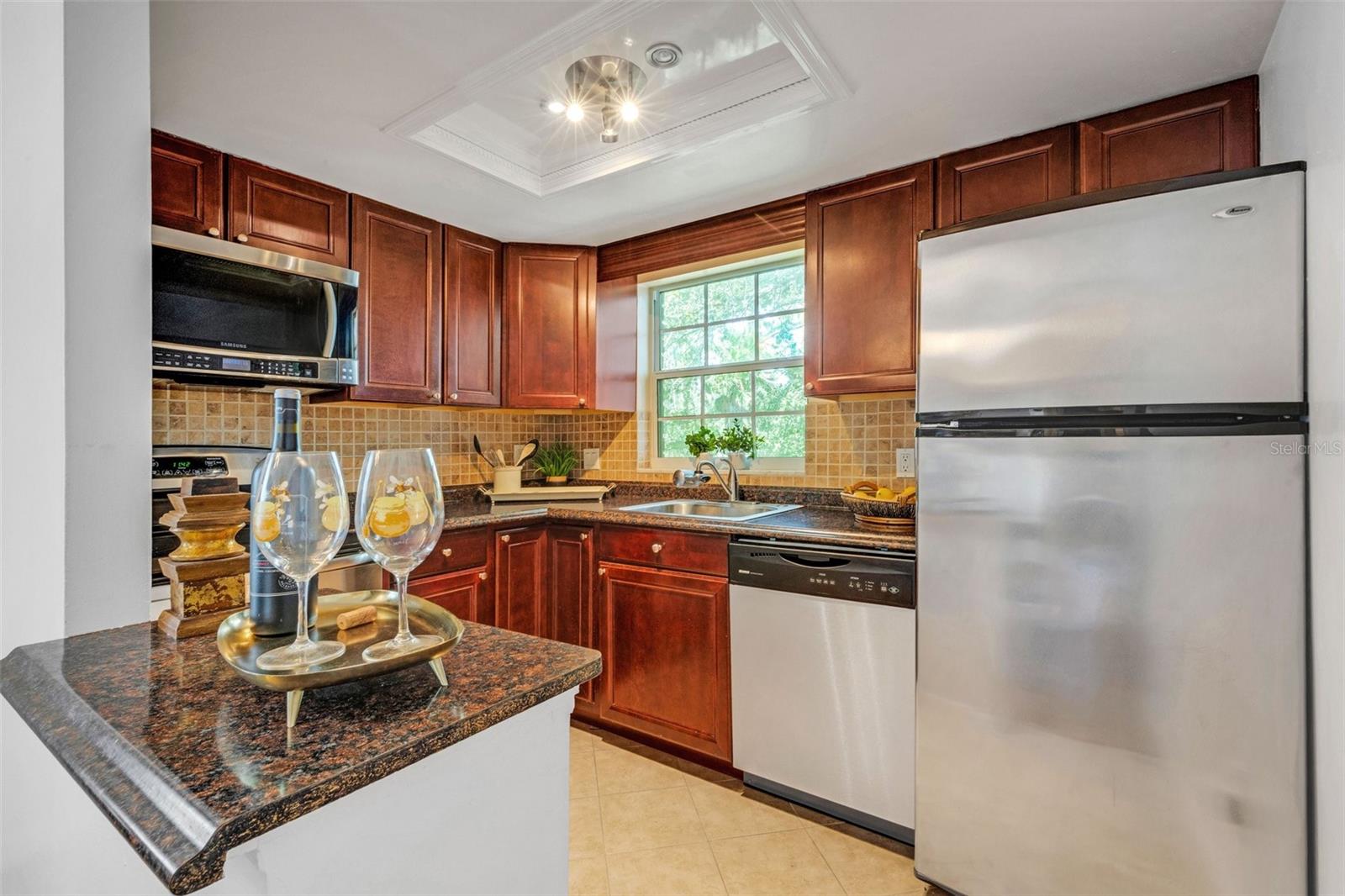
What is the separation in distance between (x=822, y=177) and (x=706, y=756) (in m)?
2.14

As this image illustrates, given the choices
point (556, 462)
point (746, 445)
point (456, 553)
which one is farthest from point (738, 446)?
point (456, 553)

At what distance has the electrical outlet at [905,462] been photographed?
2506 mm

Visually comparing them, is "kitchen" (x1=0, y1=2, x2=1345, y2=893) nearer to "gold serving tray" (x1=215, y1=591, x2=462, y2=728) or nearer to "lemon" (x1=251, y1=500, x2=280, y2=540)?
"gold serving tray" (x1=215, y1=591, x2=462, y2=728)

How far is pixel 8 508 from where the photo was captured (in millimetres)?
1204

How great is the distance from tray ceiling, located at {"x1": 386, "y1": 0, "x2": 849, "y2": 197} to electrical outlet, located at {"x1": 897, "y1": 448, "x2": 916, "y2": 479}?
130cm

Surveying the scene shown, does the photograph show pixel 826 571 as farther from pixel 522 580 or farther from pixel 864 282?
pixel 522 580

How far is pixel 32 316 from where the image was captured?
1.18 metres

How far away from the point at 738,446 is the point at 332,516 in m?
2.24

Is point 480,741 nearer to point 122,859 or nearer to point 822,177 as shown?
point 122,859

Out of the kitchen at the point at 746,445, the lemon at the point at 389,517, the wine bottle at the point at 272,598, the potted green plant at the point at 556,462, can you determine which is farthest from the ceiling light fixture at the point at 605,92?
the potted green plant at the point at 556,462

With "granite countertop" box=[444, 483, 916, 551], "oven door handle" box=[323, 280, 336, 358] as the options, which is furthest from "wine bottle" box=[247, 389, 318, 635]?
"oven door handle" box=[323, 280, 336, 358]

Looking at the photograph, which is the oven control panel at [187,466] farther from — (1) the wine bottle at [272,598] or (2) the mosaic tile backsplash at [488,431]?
(1) the wine bottle at [272,598]

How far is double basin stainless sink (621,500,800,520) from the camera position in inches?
104

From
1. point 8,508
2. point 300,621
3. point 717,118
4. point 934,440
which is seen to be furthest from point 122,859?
point 717,118
